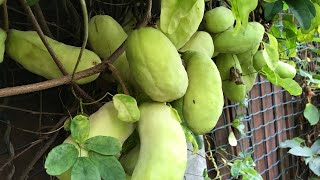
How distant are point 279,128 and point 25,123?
4.11ft

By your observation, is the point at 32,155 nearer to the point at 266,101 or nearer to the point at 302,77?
the point at 266,101

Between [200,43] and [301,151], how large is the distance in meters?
1.22

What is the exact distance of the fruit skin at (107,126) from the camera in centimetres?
58

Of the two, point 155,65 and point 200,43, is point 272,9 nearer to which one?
point 200,43

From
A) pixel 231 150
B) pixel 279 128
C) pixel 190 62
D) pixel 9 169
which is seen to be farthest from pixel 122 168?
pixel 279 128

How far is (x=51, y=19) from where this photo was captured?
0.84 m

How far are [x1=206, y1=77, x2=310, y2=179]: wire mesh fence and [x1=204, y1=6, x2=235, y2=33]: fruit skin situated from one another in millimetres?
423

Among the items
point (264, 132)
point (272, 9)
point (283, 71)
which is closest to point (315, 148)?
point (264, 132)

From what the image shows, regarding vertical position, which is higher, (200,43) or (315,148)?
(200,43)

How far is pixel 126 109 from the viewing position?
0.58 metres

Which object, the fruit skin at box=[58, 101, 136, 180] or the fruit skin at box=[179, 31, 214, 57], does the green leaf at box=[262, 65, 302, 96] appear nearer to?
the fruit skin at box=[179, 31, 214, 57]

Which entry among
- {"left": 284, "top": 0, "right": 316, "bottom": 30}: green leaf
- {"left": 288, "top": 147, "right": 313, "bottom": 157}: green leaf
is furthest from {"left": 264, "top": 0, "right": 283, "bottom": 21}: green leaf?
{"left": 288, "top": 147, "right": 313, "bottom": 157}: green leaf

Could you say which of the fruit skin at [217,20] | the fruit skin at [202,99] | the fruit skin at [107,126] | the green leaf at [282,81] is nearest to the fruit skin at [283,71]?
the green leaf at [282,81]

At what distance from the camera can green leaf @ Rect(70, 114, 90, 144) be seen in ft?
1.88
